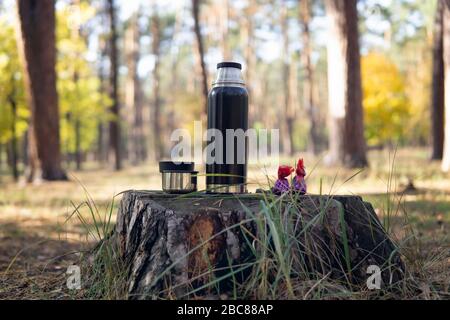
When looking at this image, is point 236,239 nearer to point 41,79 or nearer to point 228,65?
point 228,65

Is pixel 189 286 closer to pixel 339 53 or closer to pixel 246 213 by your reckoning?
pixel 246 213

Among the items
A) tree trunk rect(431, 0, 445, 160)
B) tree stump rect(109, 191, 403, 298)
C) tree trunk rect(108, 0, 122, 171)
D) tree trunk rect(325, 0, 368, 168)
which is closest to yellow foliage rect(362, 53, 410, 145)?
tree trunk rect(431, 0, 445, 160)

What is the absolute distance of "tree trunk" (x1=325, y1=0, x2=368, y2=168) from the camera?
1147 centimetres

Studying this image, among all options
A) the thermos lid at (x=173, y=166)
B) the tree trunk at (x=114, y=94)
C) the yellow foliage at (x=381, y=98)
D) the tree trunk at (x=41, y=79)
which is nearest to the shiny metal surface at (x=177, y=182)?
the thermos lid at (x=173, y=166)

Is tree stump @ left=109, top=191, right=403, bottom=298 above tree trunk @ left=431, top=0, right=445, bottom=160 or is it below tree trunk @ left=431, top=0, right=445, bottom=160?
below

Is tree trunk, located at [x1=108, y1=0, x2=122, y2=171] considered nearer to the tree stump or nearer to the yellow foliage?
the yellow foliage

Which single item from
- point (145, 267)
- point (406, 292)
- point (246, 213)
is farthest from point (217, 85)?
point (406, 292)

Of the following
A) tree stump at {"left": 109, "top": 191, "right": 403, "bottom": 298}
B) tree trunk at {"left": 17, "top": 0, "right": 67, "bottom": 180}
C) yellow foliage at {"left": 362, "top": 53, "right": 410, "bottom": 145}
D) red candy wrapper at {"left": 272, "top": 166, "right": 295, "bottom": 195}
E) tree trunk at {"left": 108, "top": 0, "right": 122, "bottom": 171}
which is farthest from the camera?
yellow foliage at {"left": 362, "top": 53, "right": 410, "bottom": 145}

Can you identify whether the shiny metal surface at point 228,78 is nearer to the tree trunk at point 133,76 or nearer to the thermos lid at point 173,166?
the thermos lid at point 173,166

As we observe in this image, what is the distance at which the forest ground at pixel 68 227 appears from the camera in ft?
10.4

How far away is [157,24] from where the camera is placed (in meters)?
35.6

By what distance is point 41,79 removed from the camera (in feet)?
38.2

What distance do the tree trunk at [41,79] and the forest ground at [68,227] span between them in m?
0.78

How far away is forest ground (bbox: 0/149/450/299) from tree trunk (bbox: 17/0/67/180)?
30.9 inches
